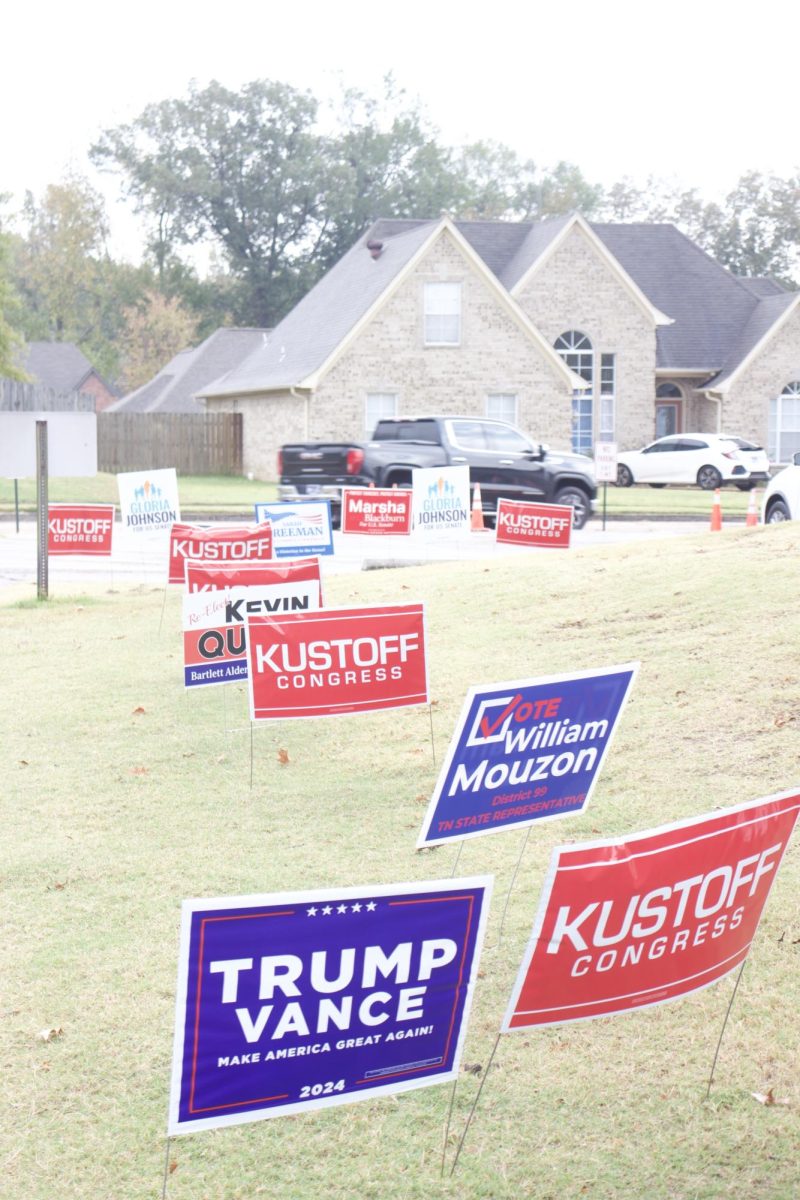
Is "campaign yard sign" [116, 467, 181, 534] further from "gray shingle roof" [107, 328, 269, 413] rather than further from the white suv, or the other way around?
"gray shingle roof" [107, 328, 269, 413]

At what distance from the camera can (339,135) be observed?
7775cm

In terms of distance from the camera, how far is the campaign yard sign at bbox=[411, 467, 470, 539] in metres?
18.0

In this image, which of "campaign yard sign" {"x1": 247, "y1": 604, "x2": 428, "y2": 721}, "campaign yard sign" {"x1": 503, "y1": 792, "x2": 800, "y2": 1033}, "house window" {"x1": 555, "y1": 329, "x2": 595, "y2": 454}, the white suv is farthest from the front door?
"campaign yard sign" {"x1": 503, "y1": 792, "x2": 800, "y2": 1033}

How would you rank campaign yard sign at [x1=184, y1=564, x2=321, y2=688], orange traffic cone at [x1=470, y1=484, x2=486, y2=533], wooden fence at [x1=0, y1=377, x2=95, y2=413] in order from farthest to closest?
orange traffic cone at [x1=470, y1=484, x2=486, y2=533] < wooden fence at [x1=0, y1=377, x2=95, y2=413] < campaign yard sign at [x1=184, y1=564, x2=321, y2=688]

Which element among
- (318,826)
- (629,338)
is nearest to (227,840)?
(318,826)

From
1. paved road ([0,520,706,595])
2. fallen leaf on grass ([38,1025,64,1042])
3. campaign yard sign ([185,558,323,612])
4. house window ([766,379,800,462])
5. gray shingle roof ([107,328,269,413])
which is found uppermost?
gray shingle roof ([107,328,269,413])

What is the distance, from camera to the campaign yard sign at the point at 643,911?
3.80 metres

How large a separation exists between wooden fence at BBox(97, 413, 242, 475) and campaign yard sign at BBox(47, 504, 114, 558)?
94.5 ft

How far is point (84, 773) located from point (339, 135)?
241 feet

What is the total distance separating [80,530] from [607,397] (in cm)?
2947

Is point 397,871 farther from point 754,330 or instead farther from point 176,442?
point 754,330

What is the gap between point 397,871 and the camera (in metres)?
6.78

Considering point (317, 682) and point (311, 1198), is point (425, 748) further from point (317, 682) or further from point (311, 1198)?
point (311, 1198)

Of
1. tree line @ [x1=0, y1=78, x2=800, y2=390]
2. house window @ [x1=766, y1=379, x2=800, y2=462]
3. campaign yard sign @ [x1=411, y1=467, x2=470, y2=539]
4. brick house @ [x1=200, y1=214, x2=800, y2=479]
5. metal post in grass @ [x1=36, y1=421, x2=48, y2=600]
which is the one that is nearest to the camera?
metal post in grass @ [x1=36, y1=421, x2=48, y2=600]
